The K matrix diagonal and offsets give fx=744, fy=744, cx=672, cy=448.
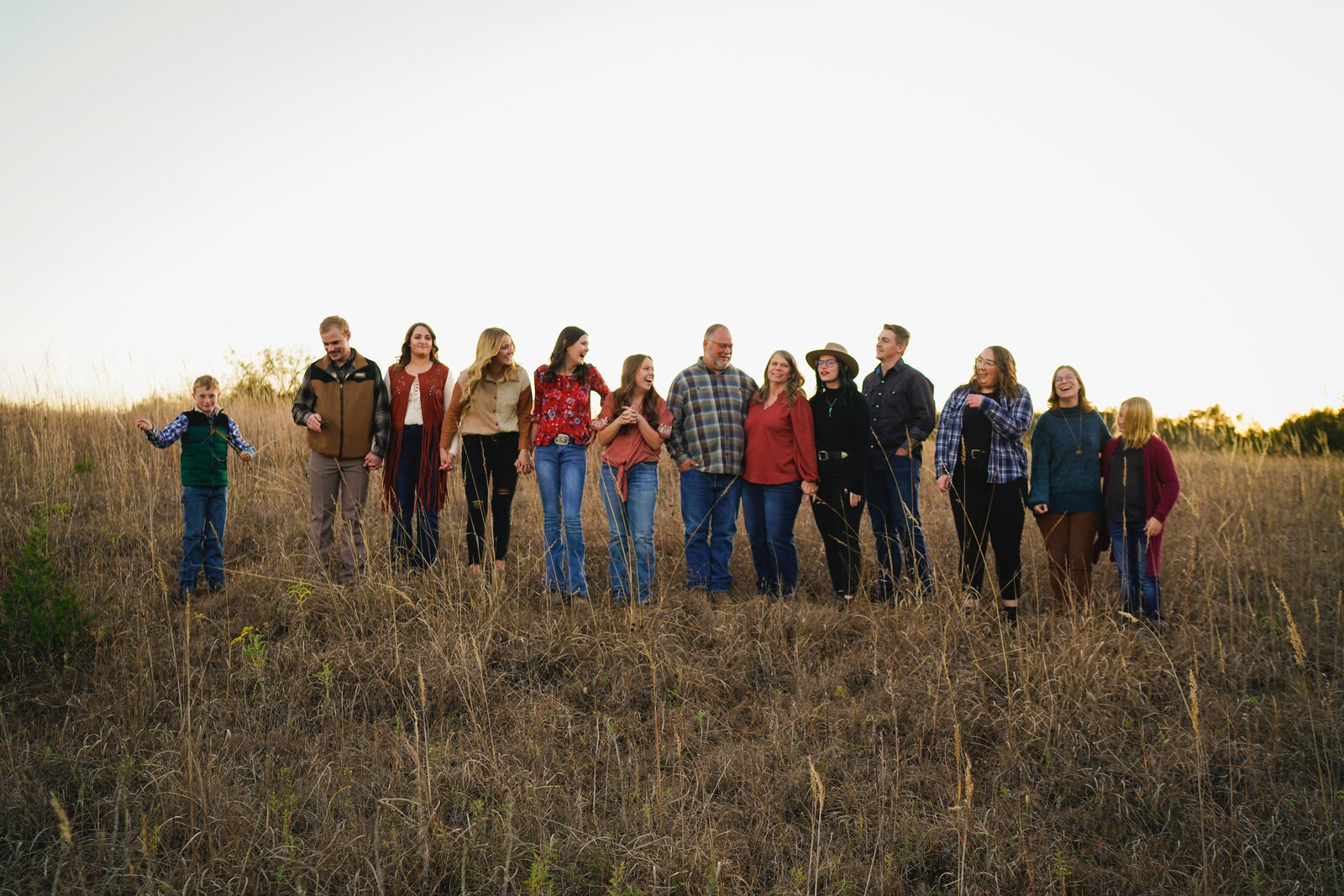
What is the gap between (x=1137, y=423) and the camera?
5.12 metres

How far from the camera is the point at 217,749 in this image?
11.2ft

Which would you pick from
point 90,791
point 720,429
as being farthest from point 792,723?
point 90,791

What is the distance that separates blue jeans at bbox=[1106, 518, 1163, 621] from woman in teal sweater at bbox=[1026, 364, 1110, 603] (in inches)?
5.8

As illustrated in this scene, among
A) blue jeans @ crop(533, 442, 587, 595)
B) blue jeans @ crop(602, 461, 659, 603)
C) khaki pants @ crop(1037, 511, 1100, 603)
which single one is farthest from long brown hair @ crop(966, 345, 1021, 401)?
blue jeans @ crop(533, 442, 587, 595)

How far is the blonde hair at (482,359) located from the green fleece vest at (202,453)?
5.79ft

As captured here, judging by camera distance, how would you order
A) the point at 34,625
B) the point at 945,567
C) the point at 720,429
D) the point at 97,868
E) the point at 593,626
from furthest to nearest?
the point at 945,567, the point at 720,429, the point at 593,626, the point at 34,625, the point at 97,868

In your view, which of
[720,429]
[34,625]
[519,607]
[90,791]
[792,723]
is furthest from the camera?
[720,429]

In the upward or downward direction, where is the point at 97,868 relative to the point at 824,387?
downward

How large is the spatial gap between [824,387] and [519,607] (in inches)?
108

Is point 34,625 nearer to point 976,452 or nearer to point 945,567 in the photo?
point 976,452

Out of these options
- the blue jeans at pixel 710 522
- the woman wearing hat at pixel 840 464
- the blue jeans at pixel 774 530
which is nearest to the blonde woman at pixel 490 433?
the blue jeans at pixel 710 522

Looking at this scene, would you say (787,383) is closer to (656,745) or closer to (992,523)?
(992,523)

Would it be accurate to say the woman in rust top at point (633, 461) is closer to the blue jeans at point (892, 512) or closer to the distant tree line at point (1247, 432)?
the blue jeans at point (892, 512)

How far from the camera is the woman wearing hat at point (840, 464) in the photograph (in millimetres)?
5383
